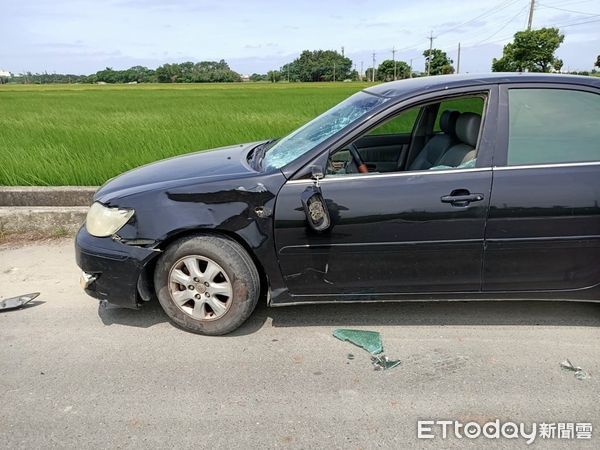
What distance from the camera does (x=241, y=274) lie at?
3059 millimetres

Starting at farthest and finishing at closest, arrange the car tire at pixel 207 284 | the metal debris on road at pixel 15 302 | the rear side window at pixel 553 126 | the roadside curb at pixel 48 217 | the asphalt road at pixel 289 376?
1. the roadside curb at pixel 48 217
2. the metal debris on road at pixel 15 302
3. the car tire at pixel 207 284
4. the rear side window at pixel 553 126
5. the asphalt road at pixel 289 376

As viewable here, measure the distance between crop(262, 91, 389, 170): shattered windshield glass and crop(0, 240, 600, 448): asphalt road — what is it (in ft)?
3.74

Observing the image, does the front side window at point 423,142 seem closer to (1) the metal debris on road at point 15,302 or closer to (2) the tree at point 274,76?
(1) the metal debris on road at point 15,302

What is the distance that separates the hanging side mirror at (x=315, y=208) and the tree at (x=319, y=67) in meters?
106

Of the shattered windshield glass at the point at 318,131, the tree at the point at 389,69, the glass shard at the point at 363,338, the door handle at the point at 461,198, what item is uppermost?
the tree at the point at 389,69

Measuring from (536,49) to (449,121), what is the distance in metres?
58.6

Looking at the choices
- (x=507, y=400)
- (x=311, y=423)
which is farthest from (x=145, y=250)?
(x=507, y=400)

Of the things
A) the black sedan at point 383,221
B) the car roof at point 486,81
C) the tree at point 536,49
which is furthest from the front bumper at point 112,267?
the tree at point 536,49

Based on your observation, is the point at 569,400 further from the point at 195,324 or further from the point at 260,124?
the point at 260,124

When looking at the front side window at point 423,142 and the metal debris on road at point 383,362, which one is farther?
the front side window at point 423,142

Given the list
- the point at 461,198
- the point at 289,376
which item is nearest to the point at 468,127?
the point at 461,198

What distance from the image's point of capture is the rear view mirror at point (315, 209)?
2887 mm

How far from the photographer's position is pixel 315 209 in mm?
2893

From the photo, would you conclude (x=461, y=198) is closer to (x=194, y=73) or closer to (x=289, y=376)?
(x=289, y=376)
